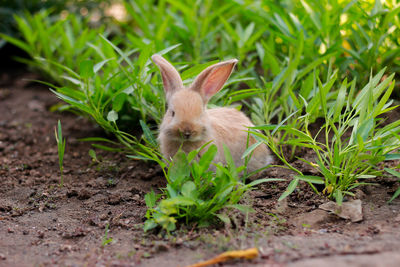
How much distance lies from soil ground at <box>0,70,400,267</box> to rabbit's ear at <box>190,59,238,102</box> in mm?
1025

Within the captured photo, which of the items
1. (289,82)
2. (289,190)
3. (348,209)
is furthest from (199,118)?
(348,209)

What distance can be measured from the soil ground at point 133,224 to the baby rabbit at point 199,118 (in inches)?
19.6

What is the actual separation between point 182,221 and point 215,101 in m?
1.76

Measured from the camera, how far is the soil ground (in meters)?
2.99

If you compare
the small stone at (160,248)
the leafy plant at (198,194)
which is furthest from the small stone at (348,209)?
the small stone at (160,248)

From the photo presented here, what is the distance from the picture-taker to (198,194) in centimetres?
331

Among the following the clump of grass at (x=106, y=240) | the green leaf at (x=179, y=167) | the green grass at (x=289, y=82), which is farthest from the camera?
the green grass at (x=289, y=82)

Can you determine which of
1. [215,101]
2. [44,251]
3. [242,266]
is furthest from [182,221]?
[215,101]

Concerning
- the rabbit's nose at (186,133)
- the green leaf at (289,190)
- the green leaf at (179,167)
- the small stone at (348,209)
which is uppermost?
the rabbit's nose at (186,133)

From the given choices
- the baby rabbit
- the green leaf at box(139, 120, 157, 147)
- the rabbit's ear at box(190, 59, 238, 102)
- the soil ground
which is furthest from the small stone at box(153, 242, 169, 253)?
the rabbit's ear at box(190, 59, 238, 102)

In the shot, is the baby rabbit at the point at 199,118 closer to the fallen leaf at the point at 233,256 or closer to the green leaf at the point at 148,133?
the green leaf at the point at 148,133

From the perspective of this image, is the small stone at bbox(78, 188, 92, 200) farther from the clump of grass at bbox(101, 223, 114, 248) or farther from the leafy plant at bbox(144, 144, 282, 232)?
the leafy plant at bbox(144, 144, 282, 232)

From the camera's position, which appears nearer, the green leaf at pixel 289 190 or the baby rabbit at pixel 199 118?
the green leaf at pixel 289 190

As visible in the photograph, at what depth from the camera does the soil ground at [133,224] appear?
2992 mm
